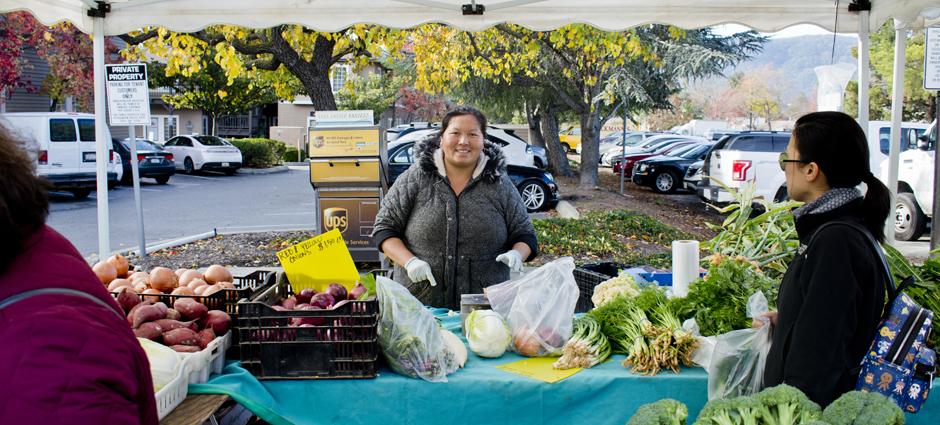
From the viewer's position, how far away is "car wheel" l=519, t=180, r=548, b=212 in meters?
16.2

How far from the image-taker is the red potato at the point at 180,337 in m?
2.90

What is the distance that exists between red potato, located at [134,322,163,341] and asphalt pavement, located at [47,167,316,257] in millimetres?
9390

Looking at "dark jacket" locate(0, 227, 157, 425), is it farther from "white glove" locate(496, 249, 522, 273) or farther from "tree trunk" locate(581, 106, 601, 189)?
"tree trunk" locate(581, 106, 601, 189)

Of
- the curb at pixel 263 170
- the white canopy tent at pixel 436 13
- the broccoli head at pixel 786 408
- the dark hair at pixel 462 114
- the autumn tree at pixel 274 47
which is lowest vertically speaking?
the curb at pixel 263 170

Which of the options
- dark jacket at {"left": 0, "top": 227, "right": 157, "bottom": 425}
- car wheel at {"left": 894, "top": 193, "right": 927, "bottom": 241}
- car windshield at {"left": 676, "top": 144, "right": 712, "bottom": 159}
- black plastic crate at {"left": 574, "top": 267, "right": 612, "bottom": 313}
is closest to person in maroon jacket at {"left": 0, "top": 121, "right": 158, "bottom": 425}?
dark jacket at {"left": 0, "top": 227, "right": 157, "bottom": 425}

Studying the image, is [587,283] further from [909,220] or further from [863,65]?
[909,220]

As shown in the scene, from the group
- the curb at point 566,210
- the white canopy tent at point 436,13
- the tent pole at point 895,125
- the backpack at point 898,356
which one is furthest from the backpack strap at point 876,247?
the curb at point 566,210

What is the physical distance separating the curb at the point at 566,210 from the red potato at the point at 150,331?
12515 mm

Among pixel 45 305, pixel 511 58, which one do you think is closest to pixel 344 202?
pixel 511 58

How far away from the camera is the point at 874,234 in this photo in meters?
2.60

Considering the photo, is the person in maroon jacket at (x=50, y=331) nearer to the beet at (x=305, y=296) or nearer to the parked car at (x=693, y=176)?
the beet at (x=305, y=296)

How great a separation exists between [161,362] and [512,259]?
1.99 metres

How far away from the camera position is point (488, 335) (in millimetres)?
3270

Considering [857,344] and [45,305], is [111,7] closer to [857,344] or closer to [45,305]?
[45,305]
